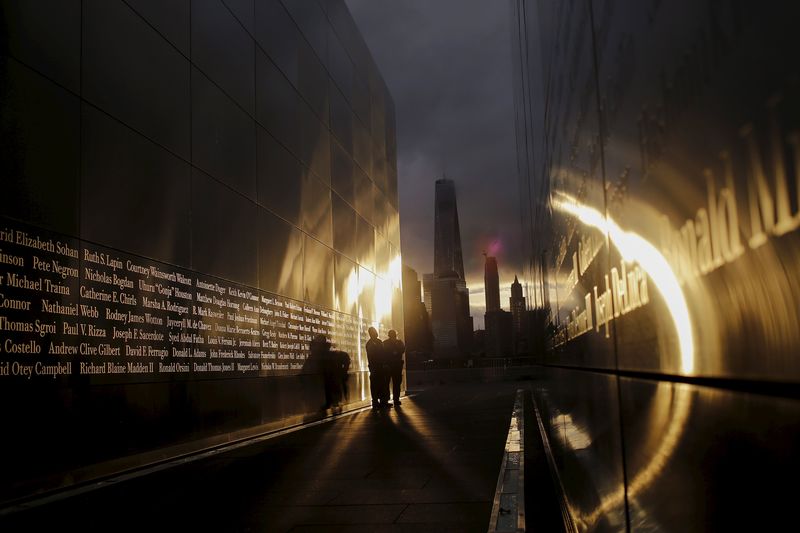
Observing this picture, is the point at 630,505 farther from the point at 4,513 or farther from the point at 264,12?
the point at 264,12

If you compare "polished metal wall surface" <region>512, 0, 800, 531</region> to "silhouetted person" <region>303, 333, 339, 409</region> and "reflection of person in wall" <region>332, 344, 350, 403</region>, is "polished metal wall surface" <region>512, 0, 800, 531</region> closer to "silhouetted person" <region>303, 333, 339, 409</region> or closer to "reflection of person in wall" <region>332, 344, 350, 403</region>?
"silhouetted person" <region>303, 333, 339, 409</region>

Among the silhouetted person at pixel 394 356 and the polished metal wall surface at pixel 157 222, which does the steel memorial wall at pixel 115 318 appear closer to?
the polished metal wall surface at pixel 157 222

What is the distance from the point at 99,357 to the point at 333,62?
12.6 metres

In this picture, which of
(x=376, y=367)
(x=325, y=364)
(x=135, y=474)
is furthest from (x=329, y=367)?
(x=135, y=474)

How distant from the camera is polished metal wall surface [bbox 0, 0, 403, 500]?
6.53 meters

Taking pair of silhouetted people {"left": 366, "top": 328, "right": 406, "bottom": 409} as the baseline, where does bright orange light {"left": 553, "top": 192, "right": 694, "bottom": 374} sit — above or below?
above

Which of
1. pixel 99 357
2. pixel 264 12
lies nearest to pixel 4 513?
pixel 99 357

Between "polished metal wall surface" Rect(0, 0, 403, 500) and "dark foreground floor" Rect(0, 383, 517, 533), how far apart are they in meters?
0.99

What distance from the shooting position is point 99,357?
289 inches

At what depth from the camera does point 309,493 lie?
229 inches

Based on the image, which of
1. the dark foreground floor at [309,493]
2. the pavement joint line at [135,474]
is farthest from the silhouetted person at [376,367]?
the dark foreground floor at [309,493]

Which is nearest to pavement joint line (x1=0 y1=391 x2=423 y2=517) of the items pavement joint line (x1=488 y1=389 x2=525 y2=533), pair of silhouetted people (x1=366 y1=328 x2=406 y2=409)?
pavement joint line (x1=488 y1=389 x2=525 y2=533)

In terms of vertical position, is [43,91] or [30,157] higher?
[43,91]

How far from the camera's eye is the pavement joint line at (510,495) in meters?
4.40
